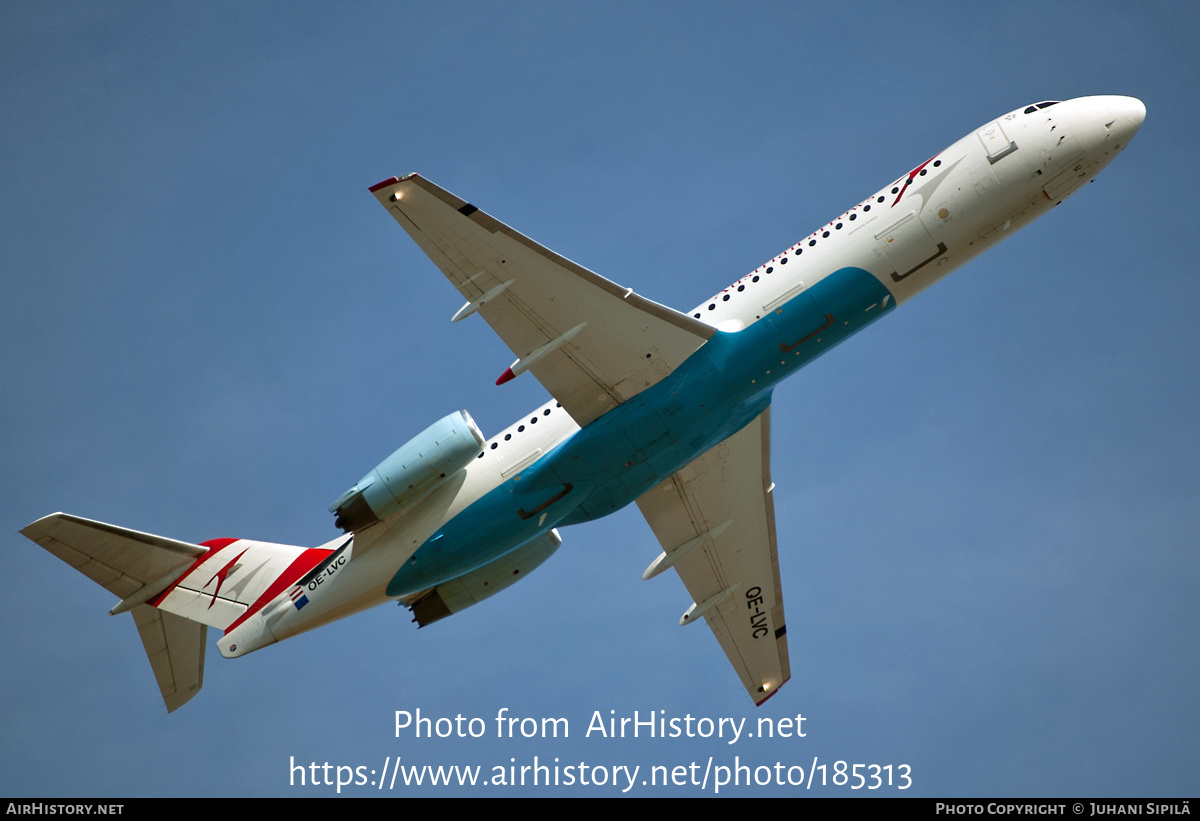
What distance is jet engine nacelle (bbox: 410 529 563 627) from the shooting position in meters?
31.2

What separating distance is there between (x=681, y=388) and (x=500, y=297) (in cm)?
498

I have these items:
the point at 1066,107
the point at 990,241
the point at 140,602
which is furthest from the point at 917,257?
the point at 140,602

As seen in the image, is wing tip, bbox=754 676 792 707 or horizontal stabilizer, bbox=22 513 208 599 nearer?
horizontal stabilizer, bbox=22 513 208 599

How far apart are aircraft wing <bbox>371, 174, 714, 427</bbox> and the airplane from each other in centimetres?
4

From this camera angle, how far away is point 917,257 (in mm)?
26906

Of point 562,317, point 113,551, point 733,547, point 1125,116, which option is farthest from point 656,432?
point 113,551

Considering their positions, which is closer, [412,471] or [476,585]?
[412,471]

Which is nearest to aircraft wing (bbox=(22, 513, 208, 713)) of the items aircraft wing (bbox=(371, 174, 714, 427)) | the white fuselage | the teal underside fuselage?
the teal underside fuselage

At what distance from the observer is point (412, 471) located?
2800 cm

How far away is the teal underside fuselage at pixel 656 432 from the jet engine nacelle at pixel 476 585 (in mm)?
1919

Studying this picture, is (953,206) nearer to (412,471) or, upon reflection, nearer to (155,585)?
(412,471)

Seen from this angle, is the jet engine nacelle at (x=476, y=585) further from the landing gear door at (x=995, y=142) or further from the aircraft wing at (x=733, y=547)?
the landing gear door at (x=995, y=142)

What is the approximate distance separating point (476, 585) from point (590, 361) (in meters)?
7.97

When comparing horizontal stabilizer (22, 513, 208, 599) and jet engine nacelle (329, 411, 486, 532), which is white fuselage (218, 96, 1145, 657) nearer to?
jet engine nacelle (329, 411, 486, 532)
